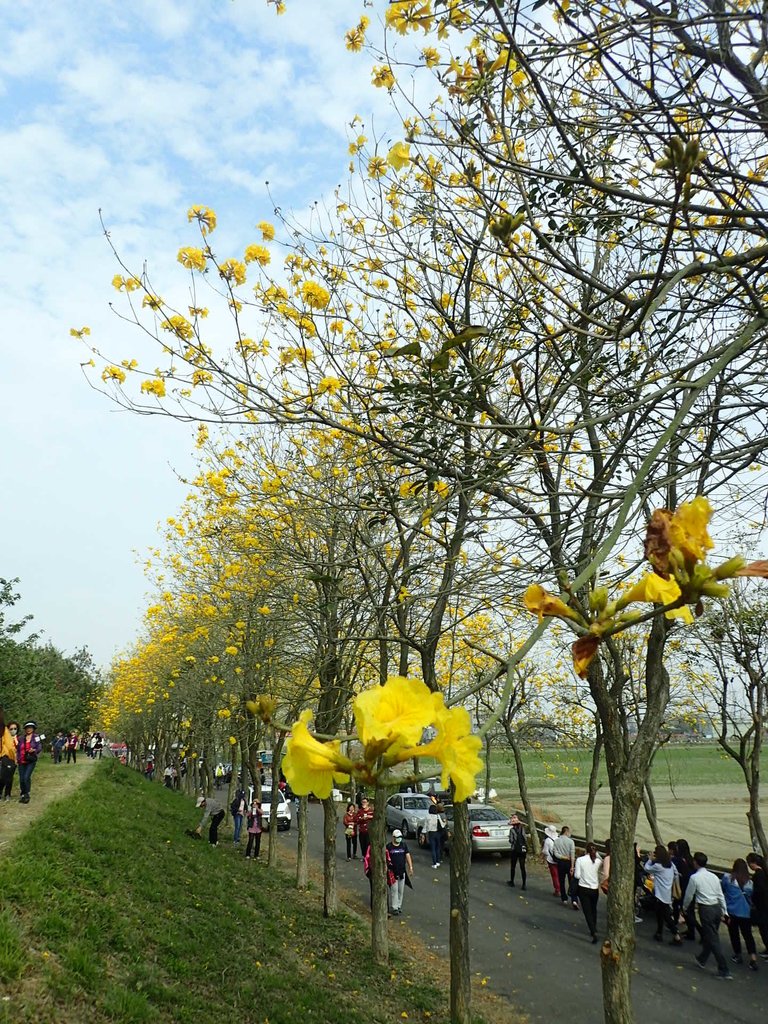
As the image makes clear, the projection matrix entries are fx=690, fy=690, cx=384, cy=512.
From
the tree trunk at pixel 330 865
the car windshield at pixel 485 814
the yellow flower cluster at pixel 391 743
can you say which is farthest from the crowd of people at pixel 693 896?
the yellow flower cluster at pixel 391 743

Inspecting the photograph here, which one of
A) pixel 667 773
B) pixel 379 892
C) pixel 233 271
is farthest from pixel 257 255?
pixel 667 773

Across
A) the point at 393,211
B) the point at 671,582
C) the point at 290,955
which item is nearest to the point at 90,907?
the point at 290,955

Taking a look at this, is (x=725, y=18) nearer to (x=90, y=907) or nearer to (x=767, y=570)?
(x=767, y=570)

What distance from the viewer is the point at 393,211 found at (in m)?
5.18

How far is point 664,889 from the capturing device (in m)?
10.5

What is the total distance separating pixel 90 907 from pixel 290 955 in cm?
295

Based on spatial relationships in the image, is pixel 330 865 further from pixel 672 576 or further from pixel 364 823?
pixel 672 576

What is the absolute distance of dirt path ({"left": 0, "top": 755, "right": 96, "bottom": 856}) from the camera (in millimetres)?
9420

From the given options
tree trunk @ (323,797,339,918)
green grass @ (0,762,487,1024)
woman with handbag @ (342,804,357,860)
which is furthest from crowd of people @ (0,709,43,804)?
woman with handbag @ (342,804,357,860)

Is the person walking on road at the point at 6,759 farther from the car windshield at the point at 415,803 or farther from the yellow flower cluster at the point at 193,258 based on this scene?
the car windshield at the point at 415,803

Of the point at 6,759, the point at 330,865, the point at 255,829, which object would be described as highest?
the point at 6,759

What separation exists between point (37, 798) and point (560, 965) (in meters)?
9.82

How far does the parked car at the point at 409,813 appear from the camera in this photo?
2259 centimetres

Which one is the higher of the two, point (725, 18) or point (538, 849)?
point (725, 18)
